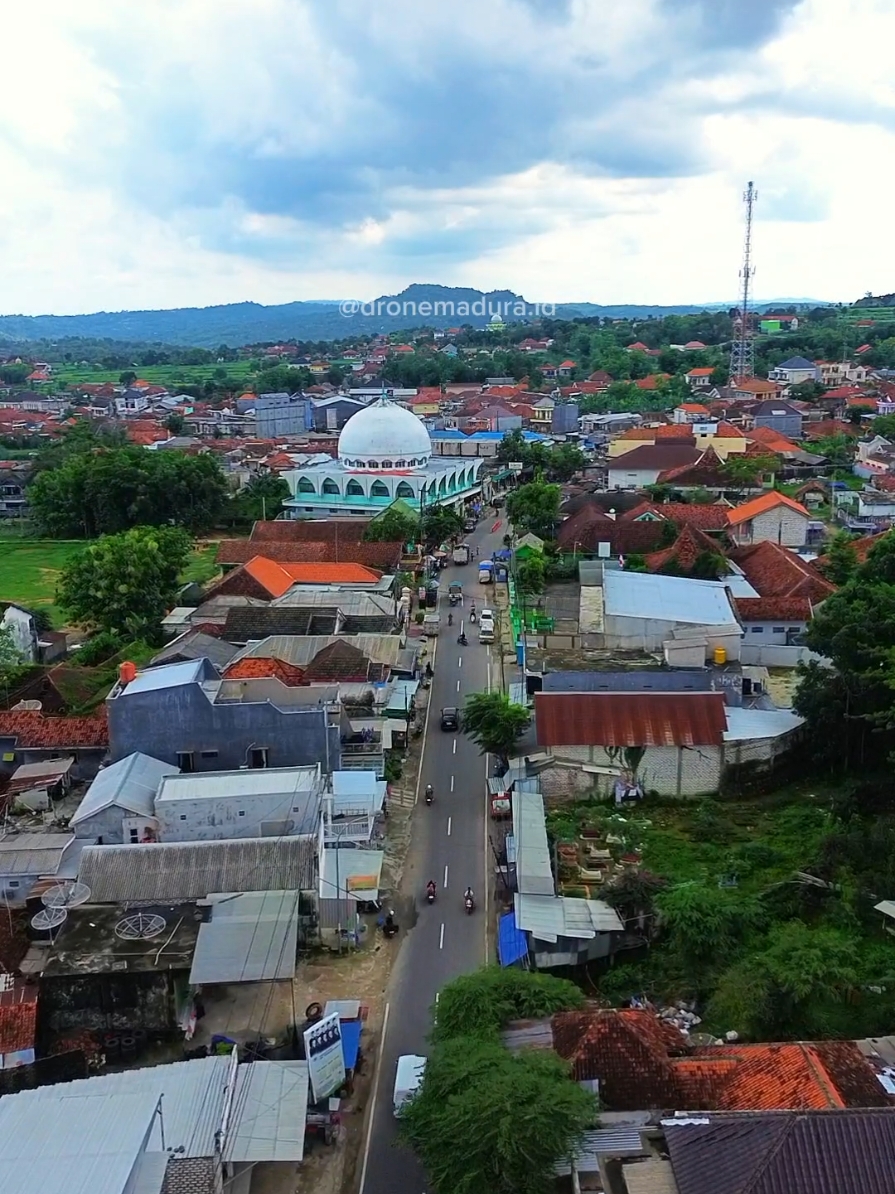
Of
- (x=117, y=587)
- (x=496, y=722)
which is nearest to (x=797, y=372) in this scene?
(x=117, y=587)

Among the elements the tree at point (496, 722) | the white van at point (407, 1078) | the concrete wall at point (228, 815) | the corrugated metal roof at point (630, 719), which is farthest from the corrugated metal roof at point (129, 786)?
the corrugated metal roof at point (630, 719)

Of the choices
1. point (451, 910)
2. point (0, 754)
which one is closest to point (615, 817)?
point (451, 910)

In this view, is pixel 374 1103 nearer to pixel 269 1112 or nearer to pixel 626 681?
pixel 269 1112

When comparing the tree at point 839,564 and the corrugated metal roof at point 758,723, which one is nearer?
the corrugated metal roof at point 758,723

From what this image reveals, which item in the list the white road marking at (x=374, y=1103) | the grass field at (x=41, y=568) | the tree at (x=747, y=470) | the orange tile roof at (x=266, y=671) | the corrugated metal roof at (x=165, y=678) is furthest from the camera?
the tree at (x=747, y=470)

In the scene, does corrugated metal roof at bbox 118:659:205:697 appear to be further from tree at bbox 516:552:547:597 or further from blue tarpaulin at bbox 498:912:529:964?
tree at bbox 516:552:547:597

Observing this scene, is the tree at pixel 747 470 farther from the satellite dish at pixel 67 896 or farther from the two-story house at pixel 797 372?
the two-story house at pixel 797 372

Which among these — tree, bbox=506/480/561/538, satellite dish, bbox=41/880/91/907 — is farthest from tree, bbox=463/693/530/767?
tree, bbox=506/480/561/538
